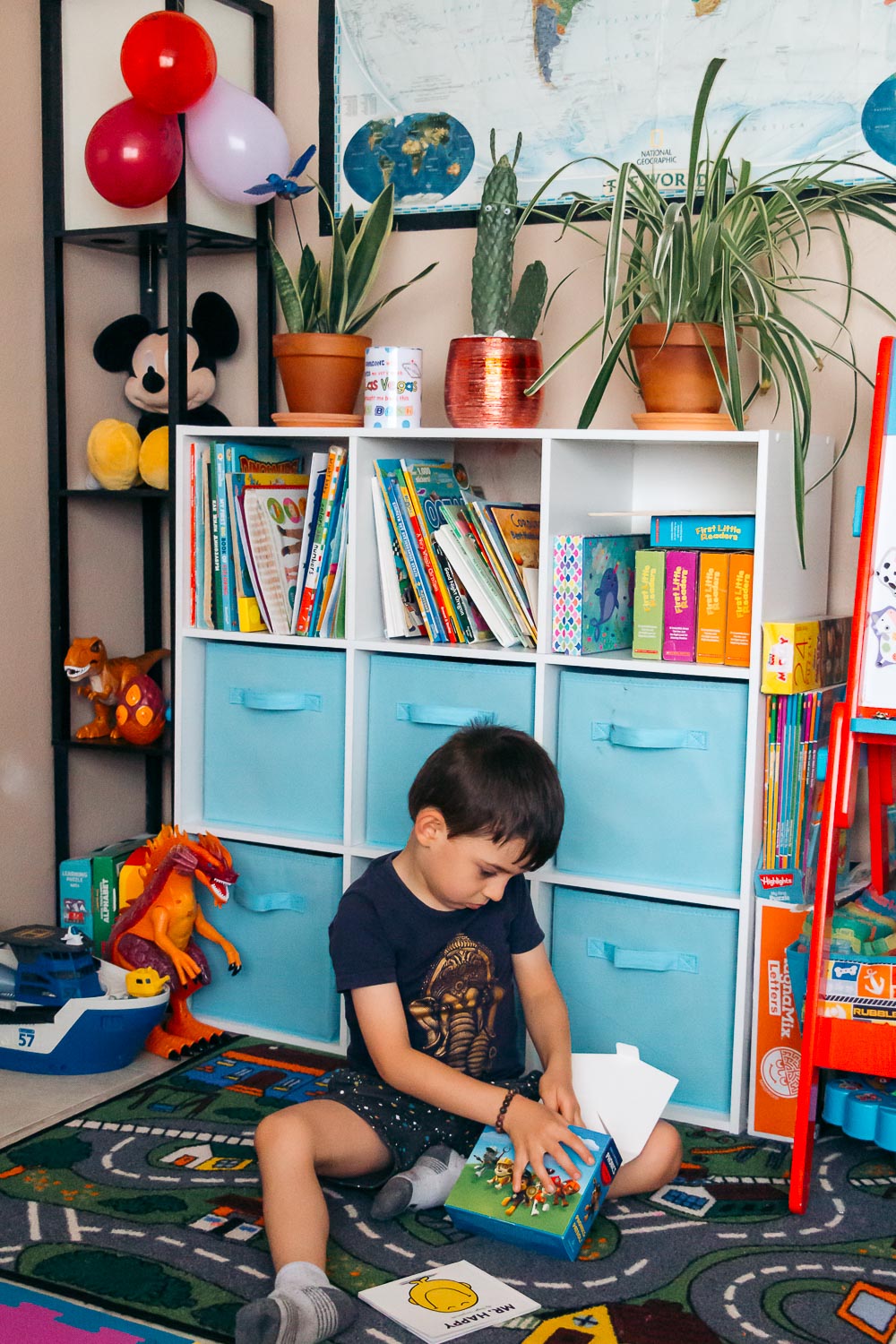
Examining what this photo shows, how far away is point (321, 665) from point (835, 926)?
0.93 meters

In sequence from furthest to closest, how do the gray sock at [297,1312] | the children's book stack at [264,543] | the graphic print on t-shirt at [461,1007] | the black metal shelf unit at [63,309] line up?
the black metal shelf unit at [63,309] → the children's book stack at [264,543] → the graphic print on t-shirt at [461,1007] → the gray sock at [297,1312]

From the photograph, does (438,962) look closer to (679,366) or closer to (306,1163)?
(306,1163)

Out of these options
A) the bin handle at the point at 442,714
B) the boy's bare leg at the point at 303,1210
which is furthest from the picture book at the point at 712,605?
the boy's bare leg at the point at 303,1210

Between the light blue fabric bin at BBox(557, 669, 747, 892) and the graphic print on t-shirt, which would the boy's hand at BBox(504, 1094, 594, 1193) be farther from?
the light blue fabric bin at BBox(557, 669, 747, 892)

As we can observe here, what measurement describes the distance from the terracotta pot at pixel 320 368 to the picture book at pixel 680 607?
0.68 meters

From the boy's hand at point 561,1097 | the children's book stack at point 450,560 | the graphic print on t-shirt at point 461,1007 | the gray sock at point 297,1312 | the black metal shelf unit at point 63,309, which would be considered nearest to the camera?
the gray sock at point 297,1312

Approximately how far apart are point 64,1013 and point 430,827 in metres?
0.77

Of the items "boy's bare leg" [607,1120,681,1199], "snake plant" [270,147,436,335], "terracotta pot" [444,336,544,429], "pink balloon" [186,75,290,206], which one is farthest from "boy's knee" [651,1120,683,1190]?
"pink balloon" [186,75,290,206]

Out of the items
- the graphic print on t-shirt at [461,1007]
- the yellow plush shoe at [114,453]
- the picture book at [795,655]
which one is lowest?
the graphic print on t-shirt at [461,1007]

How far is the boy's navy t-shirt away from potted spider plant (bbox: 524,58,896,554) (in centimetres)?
69

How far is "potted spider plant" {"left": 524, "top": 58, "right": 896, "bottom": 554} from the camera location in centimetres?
198

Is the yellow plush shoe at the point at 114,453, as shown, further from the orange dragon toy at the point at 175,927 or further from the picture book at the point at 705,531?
the picture book at the point at 705,531

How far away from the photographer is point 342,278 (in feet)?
7.85

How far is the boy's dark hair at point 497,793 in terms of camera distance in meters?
1.74
